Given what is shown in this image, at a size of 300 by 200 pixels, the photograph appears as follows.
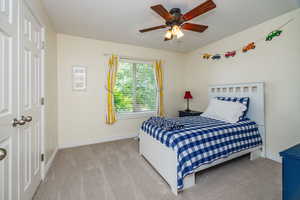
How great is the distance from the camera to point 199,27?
1983 millimetres

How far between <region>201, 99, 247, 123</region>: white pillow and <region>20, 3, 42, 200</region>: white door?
283 centimetres

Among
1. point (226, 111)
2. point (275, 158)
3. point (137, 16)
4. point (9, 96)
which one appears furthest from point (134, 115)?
point (275, 158)

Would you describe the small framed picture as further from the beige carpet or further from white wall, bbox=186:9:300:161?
white wall, bbox=186:9:300:161

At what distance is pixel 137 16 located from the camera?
2.22 meters

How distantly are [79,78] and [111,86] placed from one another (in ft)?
2.39

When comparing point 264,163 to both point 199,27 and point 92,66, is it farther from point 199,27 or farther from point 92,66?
point 92,66

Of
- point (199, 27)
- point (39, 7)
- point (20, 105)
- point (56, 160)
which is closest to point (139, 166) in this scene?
point (56, 160)

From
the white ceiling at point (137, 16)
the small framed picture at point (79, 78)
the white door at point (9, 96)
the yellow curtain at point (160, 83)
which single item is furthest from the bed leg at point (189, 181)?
the small framed picture at point (79, 78)

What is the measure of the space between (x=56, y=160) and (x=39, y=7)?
2.41 meters

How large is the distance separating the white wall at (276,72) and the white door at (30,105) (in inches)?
139

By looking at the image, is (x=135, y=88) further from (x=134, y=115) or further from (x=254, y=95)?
(x=254, y=95)

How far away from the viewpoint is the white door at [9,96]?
944 mm

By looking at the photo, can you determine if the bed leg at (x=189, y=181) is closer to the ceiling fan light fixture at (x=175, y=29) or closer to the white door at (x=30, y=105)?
the white door at (x=30, y=105)

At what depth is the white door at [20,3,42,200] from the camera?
129cm
